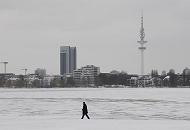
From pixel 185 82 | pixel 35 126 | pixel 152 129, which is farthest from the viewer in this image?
Answer: pixel 185 82

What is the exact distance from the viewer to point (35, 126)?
23.5 metres

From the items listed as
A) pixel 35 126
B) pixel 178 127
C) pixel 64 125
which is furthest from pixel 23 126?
pixel 178 127

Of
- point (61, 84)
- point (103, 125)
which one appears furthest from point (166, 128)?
point (61, 84)

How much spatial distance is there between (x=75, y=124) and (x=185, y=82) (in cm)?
17893

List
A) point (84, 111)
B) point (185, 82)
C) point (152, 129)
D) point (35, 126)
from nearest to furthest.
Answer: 1. point (152, 129)
2. point (35, 126)
3. point (84, 111)
4. point (185, 82)

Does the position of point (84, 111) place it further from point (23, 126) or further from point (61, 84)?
point (61, 84)

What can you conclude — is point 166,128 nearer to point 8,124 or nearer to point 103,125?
point 103,125

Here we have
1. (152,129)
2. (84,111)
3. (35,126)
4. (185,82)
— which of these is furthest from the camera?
(185,82)

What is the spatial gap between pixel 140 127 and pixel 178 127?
1848mm

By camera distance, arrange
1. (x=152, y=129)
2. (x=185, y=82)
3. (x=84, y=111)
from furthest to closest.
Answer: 1. (x=185, y=82)
2. (x=84, y=111)
3. (x=152, y=129)

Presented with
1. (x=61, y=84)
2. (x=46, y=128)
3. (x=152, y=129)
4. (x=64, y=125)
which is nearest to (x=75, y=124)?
(x=64, y=125)

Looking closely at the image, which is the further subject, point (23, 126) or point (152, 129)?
point (23, 126)

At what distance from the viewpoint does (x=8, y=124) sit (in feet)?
81.0

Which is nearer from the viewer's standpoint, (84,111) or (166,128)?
(166,128)
